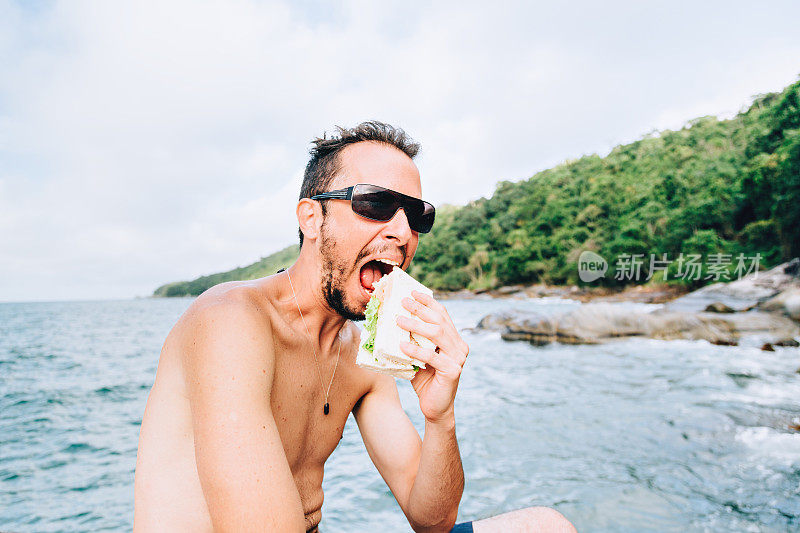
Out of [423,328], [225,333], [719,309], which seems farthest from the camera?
[719,309]

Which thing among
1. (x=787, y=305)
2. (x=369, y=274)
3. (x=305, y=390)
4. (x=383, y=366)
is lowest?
(x=787, y=305)

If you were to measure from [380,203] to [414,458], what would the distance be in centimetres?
129

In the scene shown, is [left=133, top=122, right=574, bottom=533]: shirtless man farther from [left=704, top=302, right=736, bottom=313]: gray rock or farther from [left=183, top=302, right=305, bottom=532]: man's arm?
[left=704, top=302, right=736, bottom=313]: gray rock

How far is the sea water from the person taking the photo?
4910mm

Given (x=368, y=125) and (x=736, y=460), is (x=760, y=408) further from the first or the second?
(x=368, y=125)

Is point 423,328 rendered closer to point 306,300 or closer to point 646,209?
point 306,300

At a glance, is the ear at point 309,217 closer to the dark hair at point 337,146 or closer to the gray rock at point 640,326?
the dark hair at point 337,146

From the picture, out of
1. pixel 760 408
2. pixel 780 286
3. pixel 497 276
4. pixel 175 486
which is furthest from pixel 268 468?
pixel 497 276

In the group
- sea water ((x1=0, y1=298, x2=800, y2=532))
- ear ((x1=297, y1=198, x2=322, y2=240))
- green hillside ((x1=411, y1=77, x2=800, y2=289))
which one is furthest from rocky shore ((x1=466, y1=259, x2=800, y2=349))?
green hillside ((x1=411, y1=77, x2=800, y2=289))

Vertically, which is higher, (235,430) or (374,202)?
(374,202)

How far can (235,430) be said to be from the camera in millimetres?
1431

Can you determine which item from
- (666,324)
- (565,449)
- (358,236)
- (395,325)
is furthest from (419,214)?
(666,324)

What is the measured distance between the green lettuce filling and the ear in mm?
438

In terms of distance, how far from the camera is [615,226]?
62.2 meters
